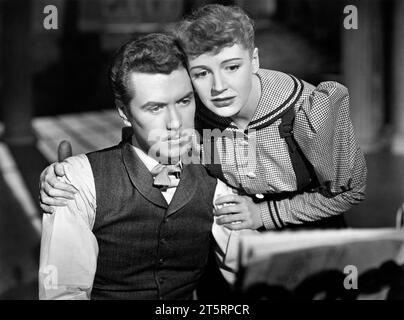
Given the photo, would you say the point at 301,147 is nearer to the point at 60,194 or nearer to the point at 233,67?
the point at 233,67

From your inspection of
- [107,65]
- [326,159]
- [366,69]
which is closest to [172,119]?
[326,159]

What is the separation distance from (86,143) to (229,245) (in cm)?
66

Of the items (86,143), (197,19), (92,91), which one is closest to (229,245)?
(197,19)

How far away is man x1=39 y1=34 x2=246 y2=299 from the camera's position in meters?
1.14

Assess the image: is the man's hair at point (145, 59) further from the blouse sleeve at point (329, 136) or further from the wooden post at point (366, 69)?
the wooden post at point (366, 69)

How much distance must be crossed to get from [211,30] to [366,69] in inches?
38.4

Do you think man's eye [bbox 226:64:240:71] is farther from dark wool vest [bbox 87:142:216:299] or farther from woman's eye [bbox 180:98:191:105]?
dark wool vest [bbox 87:142:216:299]

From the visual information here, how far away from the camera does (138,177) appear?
1.19 m

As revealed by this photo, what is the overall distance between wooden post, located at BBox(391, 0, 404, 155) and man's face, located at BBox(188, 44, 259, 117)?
0.92m

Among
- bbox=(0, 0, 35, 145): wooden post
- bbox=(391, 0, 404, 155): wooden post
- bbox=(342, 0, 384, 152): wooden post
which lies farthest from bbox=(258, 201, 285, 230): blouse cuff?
bbox=(0, 0, 35, 145): wooden post

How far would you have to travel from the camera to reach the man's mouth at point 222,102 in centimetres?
117

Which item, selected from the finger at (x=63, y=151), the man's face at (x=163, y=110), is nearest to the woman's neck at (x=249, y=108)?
the man's face at (x=163, y=110)

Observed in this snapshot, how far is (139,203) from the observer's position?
118 cm
